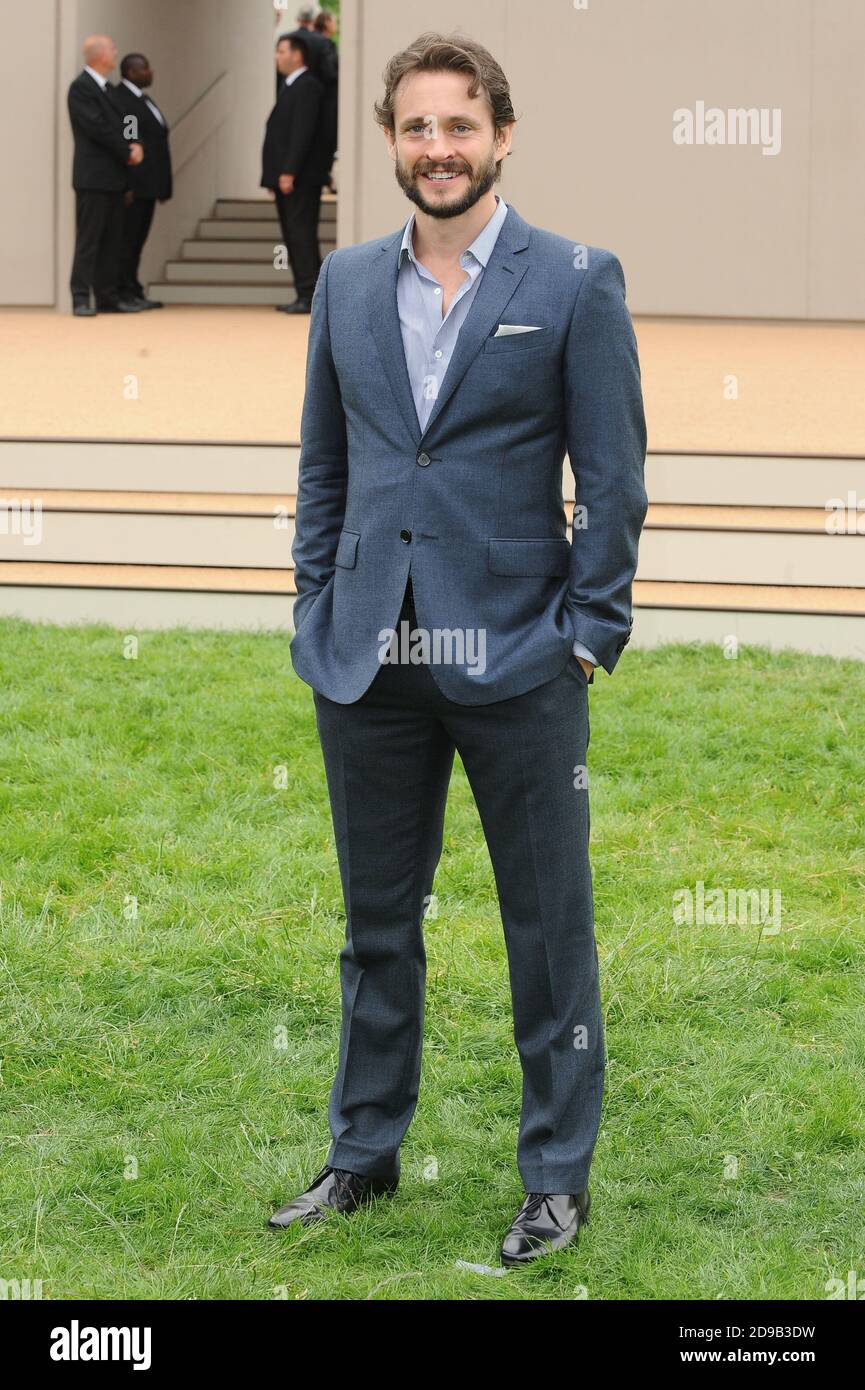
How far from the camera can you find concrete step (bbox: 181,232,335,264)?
15.3 meters

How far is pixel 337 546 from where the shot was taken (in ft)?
9.72

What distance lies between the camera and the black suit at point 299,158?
12.6 meters

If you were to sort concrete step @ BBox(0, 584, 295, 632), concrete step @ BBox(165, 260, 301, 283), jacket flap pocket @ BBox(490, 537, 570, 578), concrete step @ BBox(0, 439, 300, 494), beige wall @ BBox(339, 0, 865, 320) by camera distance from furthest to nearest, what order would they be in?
concrete step @ BBox(165, 260, 301, 283) < beige wall @ BBox(339, 0, 865, 320) < concrete step @ BBox(0, 439, 300, 494) < concrete step @ BBox(0, 584, 295, 632) < jacket flap pocket @ BBox(490, 537, 570, 578)

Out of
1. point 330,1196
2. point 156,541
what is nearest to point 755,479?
point 156,541

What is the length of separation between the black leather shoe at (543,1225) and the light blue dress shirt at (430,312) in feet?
3.17

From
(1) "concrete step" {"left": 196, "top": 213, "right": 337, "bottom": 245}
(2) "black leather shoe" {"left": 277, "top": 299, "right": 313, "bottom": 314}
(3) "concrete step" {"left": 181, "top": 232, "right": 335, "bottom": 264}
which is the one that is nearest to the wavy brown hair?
(2) "black leather shoe" {"left": 277, "top": 299, "right": 313, "bottom": 314}

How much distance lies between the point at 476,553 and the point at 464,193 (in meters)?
0.58

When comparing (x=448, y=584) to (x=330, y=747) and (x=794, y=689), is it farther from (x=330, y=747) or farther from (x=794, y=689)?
(x=794, y=689)

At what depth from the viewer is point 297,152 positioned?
12.6 m

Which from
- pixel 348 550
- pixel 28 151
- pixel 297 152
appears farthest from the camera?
pixel 28 151

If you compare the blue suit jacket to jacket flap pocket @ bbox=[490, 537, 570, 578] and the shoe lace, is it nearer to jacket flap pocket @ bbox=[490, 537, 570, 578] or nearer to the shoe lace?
jacket flap pocket @ bbox=[490, 537, 570, 578]

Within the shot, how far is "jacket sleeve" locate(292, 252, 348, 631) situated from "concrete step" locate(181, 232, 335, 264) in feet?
42.0

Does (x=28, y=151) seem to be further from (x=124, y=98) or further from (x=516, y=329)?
(x=516, y=329)

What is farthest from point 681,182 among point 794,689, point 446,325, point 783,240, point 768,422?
point 446,325
